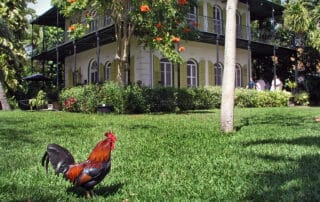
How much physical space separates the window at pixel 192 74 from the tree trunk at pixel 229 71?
581 inches

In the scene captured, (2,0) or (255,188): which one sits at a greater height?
(2,0)

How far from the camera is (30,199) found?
3.91 metres

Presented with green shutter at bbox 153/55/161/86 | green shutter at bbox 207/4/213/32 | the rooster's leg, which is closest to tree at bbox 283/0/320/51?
green shutter at bbox 207/4/213/32

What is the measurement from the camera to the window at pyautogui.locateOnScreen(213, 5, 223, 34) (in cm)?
2526

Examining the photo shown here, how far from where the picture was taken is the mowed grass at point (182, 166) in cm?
406

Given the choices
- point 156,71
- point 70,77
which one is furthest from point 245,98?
point 70,77

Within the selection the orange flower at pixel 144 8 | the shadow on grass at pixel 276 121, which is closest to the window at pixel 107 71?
the orange flower at pixel 144 8

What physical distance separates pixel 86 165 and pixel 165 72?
62.6 feet

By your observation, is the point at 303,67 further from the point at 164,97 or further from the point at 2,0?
the point at 2,0

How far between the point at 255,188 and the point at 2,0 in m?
21.4

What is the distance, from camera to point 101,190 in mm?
4207

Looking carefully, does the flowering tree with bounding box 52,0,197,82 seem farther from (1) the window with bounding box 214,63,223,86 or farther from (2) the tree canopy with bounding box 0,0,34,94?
(1) the window with bounding box 214,63,223,86

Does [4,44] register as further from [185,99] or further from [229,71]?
[229,71]

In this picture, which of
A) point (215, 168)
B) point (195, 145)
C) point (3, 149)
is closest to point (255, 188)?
point (215, 168)
